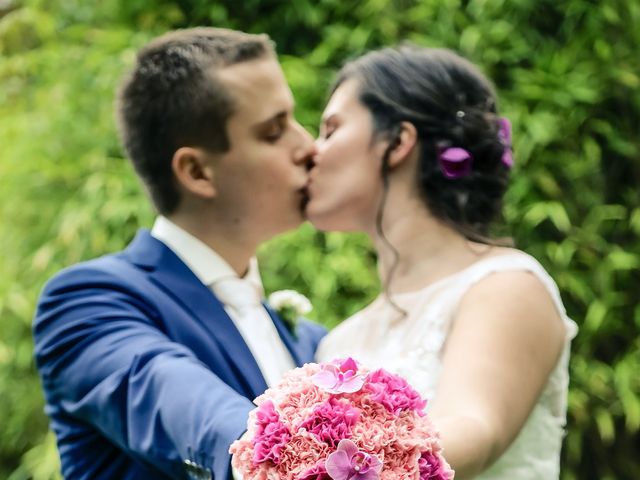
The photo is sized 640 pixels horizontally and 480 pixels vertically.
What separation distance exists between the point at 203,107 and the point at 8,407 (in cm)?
246

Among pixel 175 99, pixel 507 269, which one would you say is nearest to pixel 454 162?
pixel 507 269

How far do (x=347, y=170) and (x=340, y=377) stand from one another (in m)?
1.40

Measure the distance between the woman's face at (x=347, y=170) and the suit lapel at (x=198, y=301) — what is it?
0.43m

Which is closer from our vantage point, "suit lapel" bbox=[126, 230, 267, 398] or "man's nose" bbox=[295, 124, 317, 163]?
"suit lapel" bbox=[126, 230, 267, 398]

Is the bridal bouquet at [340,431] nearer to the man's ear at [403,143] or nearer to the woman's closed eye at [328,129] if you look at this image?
the man's ear at [403,143]

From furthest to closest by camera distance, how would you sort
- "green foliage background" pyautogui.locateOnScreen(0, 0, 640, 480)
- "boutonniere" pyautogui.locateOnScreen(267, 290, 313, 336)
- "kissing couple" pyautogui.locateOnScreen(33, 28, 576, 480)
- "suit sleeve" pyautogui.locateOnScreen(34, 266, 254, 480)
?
"green foliage background" pyautogui.locateOnScreen(0, 0, 640, 480)
"boutonniere" pyautogui.locateOnScreen(267, 290, 313, 336)
"kissing couple" pyautogui.locateOnScreen(33, 28, 576, 480)
"suit sleeve" pyautogui.locateOnScreen(34, 266, 254, 480)

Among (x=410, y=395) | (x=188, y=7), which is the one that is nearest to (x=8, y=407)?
(x=188, y=7)

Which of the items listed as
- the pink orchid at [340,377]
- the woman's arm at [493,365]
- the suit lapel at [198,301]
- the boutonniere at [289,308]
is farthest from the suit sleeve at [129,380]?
the boutonniere at [289,308]

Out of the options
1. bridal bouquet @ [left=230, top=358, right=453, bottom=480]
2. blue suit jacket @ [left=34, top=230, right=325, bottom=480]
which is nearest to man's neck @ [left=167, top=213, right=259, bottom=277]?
blue suit jacket @ [left=34, top=230, right=325, bottom=480]

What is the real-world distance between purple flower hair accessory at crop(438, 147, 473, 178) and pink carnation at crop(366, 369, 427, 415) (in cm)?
130

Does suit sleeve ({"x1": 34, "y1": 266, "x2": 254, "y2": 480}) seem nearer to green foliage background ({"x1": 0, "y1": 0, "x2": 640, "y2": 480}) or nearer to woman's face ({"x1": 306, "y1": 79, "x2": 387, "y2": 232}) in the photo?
woman's face ({"x1": 306, "y1": 79, "x2": 387, "y2": 232})

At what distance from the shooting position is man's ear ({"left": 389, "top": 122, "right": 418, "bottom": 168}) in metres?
3.02

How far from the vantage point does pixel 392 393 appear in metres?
1.76

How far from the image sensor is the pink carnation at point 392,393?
1741 millimetres
